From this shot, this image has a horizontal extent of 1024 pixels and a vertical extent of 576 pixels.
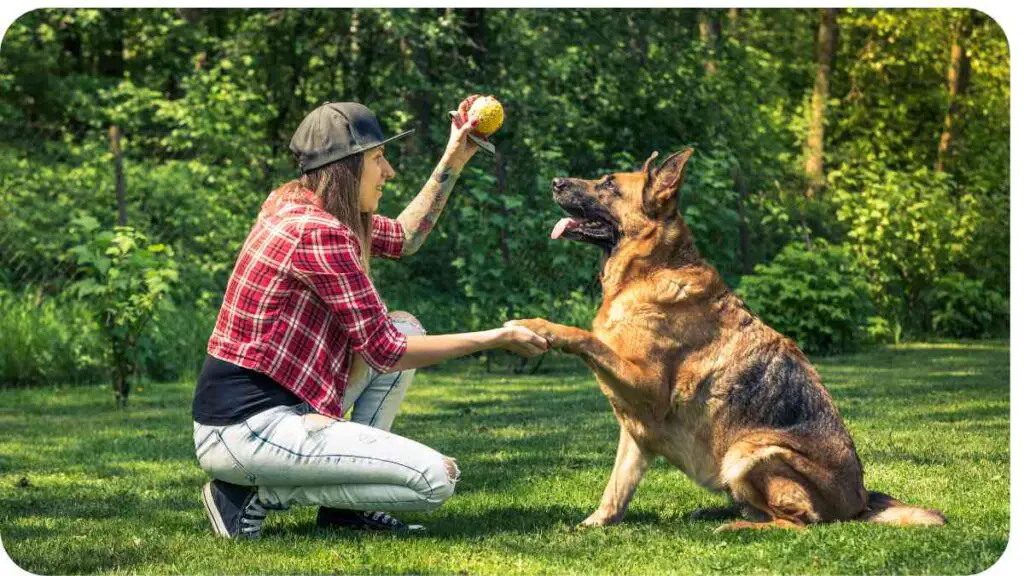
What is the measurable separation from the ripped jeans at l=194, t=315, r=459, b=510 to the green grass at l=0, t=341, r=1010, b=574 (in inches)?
8.8

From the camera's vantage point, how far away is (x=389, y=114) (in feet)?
58.0

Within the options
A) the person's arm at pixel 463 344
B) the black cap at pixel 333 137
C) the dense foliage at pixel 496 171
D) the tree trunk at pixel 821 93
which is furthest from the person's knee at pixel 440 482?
the tree trunk at pixel 821 93

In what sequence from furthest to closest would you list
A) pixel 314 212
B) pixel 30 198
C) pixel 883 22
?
1. pixel 883 22
2. pixel 30 198
3. pixel 314 212

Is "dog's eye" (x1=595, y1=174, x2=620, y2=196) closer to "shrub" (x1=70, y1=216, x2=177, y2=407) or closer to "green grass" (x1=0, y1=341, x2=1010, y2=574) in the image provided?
"green grass" (x1=0, y1=341, x2=1010, y2=574)

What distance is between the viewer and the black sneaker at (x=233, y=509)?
5402mm

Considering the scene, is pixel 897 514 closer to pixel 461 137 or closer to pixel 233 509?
pixel 461 137

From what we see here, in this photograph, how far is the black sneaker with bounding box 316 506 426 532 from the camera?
5758 mm

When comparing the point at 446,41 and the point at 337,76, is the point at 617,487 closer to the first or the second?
the point at 446,41

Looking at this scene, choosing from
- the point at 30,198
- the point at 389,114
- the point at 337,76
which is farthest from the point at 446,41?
the point at 30,198

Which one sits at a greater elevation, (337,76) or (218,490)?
(337,76)

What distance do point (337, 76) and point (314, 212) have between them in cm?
1515

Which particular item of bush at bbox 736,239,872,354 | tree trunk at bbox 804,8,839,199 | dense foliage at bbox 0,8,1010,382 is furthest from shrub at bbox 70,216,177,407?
tree trunk at bbox 804,8,839,199

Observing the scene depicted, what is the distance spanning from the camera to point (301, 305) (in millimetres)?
5199

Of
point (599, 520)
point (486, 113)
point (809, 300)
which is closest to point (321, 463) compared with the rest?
point (599, 520)
